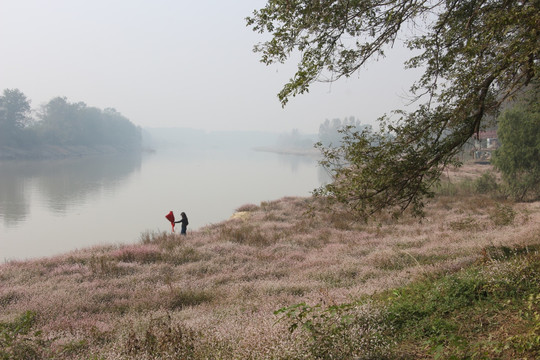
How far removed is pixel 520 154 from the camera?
72.9ft

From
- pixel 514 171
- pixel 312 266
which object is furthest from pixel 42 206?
pixel 514 171

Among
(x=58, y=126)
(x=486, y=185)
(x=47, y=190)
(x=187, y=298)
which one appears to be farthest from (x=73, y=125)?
(x=187, y=298)

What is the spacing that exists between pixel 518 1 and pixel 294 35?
4.06 metres

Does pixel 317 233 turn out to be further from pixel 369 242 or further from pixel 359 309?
pixel 359 309

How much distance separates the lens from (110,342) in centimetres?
566

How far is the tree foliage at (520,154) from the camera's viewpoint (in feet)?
70.9

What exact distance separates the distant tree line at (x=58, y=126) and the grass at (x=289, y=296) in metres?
89.3

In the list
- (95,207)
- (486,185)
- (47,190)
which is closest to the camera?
(486,185)

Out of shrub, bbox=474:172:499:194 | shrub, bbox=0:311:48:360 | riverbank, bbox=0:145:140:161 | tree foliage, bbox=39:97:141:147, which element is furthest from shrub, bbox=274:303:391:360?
tree foliage, bbox=39:97:141:147

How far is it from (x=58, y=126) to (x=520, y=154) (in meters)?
114

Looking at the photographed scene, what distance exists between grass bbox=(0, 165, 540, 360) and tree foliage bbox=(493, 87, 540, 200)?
27.8ft

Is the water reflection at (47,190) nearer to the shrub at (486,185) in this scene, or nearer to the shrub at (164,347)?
the shrub at (164,347)

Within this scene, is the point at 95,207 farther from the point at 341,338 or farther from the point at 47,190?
the point at 341,338

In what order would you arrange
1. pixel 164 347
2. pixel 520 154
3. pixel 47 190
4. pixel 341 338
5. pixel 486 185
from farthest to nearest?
pixel 47 190, pixel 486 185, pixel 520 154, pixel 164 347, pixel 341 338
